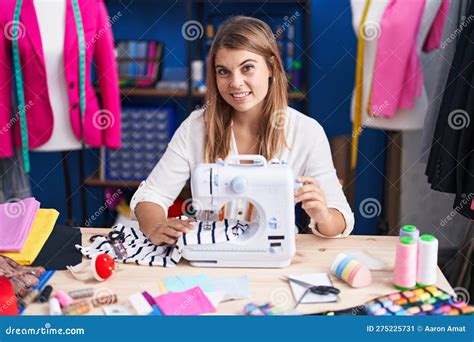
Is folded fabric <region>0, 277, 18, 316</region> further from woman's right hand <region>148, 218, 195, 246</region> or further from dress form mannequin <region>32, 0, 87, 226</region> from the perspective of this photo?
dress form mannequin <region>32, 0, 87, 226</region>

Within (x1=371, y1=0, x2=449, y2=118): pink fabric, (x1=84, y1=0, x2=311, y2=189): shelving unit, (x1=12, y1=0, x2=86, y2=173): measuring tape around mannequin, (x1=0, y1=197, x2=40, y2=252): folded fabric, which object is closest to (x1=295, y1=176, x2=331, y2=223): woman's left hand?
(x1=0, y1=197, x2=40, y2=252): folded fabric

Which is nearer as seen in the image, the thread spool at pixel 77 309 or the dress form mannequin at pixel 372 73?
the thread spool at pixel 77 309

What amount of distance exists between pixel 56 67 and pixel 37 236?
124cm

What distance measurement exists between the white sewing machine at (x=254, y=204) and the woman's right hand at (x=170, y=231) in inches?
1.9

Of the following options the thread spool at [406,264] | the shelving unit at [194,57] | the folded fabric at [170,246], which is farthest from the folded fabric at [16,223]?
the shelving unit at [194,57]

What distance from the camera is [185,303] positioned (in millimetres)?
1318

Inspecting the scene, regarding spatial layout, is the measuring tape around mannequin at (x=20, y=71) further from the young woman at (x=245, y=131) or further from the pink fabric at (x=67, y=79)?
the young woman at (x=245, y=131)

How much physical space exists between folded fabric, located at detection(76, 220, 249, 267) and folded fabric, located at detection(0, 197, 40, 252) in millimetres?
142

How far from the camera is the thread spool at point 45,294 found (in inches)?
52.4

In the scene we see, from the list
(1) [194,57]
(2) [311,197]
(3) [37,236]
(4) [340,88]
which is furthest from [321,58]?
(3) [37,236]

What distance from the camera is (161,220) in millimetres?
1675

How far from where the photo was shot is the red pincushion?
4.58 ft

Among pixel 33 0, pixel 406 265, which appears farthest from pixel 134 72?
pixel 406 265

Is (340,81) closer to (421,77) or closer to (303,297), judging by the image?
(421,77)
